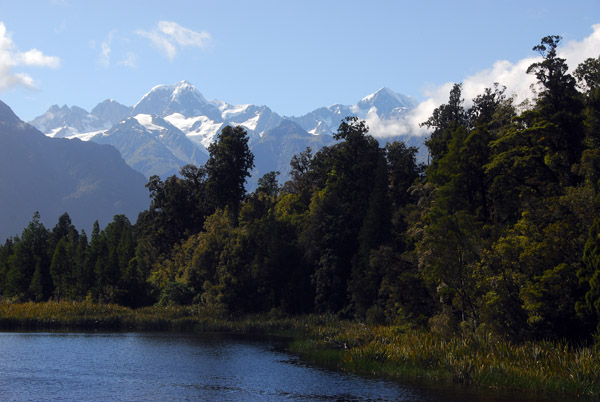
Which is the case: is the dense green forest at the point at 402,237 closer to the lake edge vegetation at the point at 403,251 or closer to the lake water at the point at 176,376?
the lake edge vegetation at the point at 403,251

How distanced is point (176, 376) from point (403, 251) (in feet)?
143

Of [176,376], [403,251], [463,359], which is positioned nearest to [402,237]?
[403,251]

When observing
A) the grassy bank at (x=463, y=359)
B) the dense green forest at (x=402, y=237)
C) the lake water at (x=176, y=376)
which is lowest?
the lake water at (x=176, y=376)

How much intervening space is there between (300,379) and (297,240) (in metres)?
53.0

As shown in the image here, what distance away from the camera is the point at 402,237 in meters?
76.5

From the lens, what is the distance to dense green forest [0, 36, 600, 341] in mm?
44656

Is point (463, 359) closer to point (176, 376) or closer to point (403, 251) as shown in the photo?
point (176, 376)

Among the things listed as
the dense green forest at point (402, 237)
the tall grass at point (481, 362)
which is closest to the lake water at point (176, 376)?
the tall grass at point (481, 362)

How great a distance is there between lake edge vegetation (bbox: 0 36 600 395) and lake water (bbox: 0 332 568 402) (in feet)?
11.6

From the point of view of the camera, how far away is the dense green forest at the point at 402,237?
44.7 meters

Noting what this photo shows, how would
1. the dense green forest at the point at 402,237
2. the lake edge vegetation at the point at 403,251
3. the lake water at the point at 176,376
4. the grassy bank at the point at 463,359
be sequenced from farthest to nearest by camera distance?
1. the dense green forest at the point at 402,237
2. the lake edge vegetation at the point at 403,251
3. the lake water at the point at 176,376
4. the grassy bank at the point at 463,359

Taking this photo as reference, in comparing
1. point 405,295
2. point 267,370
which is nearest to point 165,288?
point 405,295

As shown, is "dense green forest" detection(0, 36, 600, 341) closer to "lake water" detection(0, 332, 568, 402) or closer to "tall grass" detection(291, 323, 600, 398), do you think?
"tall grass" detection(291, 323, 600, 398)

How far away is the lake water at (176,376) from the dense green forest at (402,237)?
1265 cm
